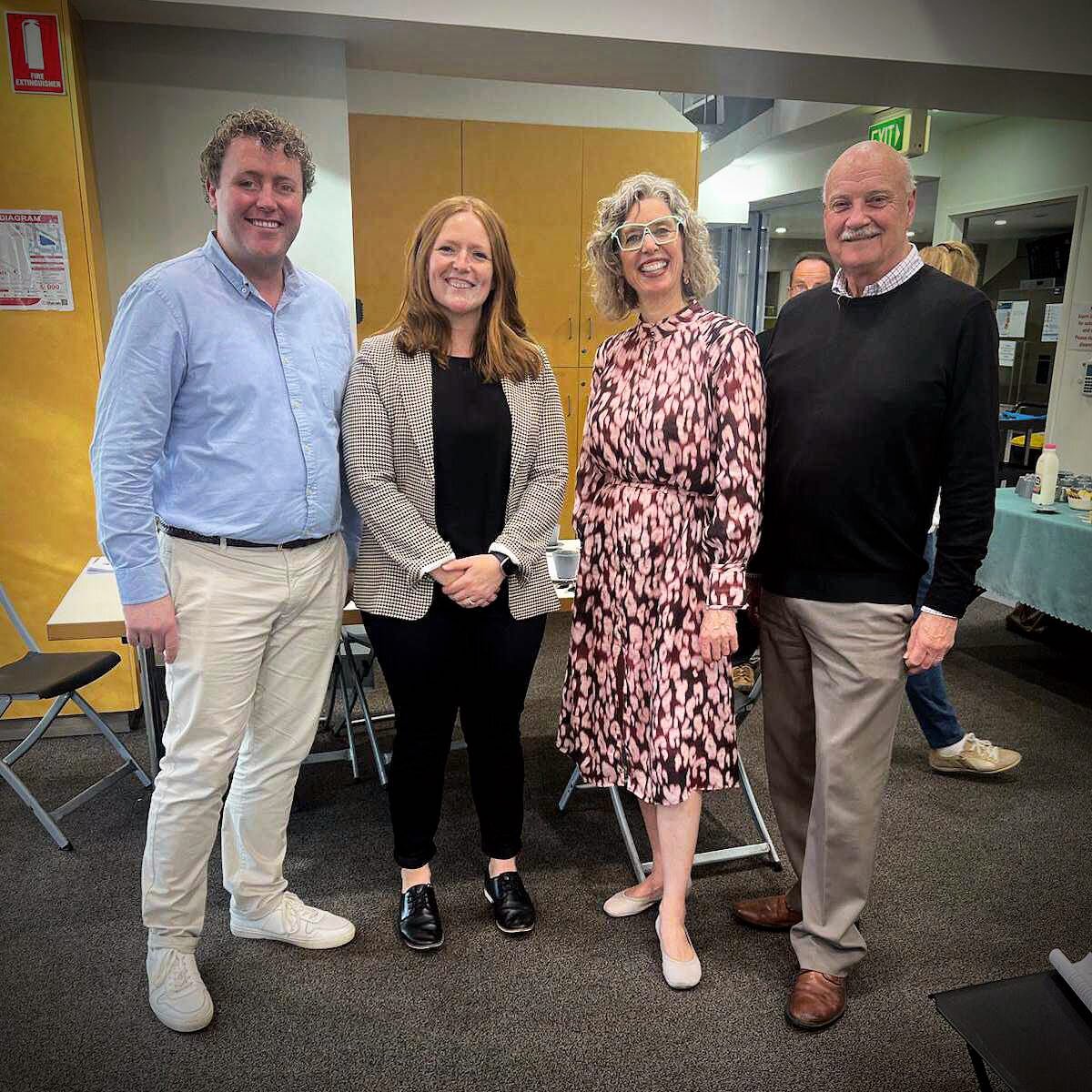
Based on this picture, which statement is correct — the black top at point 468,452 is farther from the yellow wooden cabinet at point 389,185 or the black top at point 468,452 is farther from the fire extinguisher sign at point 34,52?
the yellow wooden cabinet at point 389,185

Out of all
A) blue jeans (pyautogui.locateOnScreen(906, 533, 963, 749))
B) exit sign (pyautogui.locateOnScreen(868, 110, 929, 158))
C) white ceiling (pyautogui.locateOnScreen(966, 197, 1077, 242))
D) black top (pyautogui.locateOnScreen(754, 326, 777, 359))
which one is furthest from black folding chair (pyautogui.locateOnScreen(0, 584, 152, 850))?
white ceiling (pyautogui.locateOnScreen(966, 197, 1077, 242))

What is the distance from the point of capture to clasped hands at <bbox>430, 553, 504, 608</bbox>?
198 cm

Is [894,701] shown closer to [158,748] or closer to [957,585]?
[957,585]

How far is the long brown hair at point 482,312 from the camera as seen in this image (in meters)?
2.00

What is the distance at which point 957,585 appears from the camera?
1803mm

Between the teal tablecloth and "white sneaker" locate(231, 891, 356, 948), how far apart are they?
2768 mm

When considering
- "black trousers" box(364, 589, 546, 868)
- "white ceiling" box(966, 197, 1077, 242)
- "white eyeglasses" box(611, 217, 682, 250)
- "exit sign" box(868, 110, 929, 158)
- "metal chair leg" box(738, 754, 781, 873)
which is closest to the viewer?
"white eyeglasses" box(611, 217, 682, 250)

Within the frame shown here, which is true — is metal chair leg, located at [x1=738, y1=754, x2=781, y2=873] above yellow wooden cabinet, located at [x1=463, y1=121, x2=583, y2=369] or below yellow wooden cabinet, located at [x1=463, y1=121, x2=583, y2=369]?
below

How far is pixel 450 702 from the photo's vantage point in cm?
216

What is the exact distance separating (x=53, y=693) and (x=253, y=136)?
5.85ft

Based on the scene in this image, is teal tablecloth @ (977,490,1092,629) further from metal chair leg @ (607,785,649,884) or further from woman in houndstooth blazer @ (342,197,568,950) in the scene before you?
woman in houndstooth blazer @ (342,197,568,950)

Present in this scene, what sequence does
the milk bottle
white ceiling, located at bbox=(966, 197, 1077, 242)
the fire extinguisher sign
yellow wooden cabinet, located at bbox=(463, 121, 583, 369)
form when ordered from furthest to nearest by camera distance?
white ceiling, located at bbox=(966, 197, 1077, 242) < yellow wooden cabinet, located at bbox=(463, 121, 583, 369) < the milk bottle < the fire extinguisher sign

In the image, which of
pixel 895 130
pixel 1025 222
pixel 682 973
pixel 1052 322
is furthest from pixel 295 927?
pixel 1025 222

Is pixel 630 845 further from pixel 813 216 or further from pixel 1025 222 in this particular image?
pixel 813 216
